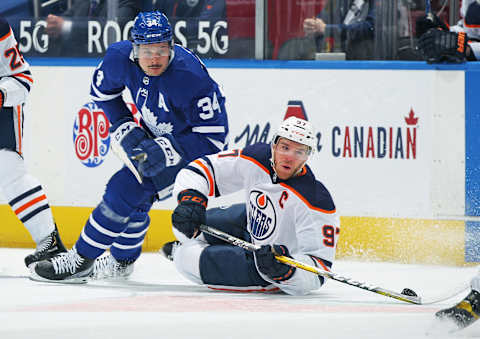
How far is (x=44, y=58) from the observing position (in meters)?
4.66

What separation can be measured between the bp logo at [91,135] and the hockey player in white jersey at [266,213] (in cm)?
127

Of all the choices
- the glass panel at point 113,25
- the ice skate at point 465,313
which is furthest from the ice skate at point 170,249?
the ice skate at point 465,313

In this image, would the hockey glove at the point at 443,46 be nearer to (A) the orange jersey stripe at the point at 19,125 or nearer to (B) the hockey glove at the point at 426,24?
(B) the hockey glove at the point at 426,24

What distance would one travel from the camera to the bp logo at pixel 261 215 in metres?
3.26

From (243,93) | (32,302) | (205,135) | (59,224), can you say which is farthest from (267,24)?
(32,302)

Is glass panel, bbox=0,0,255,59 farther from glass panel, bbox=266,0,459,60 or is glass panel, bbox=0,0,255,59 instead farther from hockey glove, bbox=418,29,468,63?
hockey glove, bbox=418,29,468,63

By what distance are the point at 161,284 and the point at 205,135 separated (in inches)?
23.7

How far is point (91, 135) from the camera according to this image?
15.0 feet

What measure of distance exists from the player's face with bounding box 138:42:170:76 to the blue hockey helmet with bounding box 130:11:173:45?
20 mm

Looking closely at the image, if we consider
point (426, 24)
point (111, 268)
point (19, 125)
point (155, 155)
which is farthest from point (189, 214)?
point (426, 24)

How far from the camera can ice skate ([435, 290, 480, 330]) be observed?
99.5 inches

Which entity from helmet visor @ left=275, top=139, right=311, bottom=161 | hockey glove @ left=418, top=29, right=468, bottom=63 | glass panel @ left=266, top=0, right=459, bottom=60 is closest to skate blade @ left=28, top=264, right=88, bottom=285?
helmet visor @ left=275, top=139, right=311, bottom=161

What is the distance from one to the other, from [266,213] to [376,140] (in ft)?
3.78

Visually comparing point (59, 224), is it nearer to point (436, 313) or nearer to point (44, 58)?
point (44, 58)
